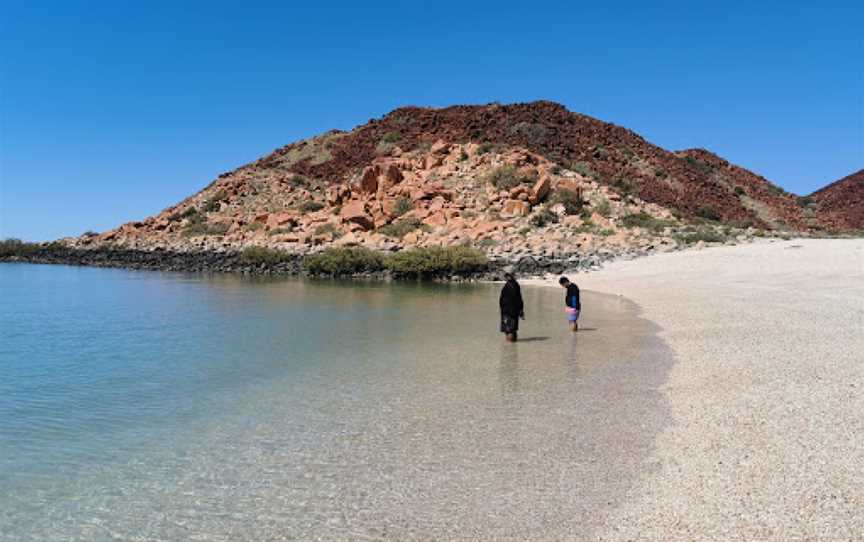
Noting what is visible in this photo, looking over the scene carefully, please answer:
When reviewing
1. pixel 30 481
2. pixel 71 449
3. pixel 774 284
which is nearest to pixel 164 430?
pixel 71 449

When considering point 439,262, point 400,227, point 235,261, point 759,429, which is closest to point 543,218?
point 400,227

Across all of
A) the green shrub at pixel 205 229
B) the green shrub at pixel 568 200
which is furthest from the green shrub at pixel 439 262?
the green shrub at pixel 205 229

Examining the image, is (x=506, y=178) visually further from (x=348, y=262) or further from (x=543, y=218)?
(x=348, y=262)

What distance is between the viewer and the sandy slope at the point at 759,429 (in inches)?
188

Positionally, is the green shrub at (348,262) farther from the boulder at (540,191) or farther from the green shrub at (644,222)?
the green shrub at (644,222)

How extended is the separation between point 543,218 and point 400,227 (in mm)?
9283

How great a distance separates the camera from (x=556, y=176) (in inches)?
1882

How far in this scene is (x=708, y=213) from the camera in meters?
50.0

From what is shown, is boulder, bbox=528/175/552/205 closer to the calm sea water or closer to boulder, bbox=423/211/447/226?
boulder, bbox=423/211/447/226

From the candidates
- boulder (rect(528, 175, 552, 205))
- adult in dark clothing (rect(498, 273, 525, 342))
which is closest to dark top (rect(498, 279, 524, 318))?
adult in dark clothing (rect(498, 273, 525, 342))

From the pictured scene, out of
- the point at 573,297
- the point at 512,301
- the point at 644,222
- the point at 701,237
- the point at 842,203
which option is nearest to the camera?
the point at 512,301

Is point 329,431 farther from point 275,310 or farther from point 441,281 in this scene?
point 441,281

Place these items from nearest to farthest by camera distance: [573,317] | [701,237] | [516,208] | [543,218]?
1. [573,317]
2. [701,237]
3. [543,218]
4. [516,208]

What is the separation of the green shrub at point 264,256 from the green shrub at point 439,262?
32.9 ft
